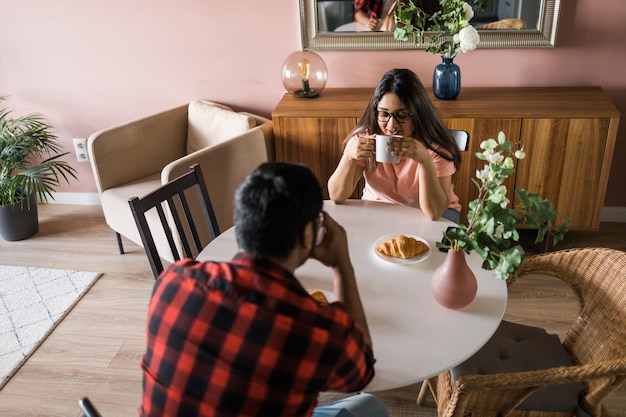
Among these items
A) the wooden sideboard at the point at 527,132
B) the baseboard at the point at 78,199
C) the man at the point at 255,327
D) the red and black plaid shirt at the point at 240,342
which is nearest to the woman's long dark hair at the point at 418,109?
the wooden sideboard at the point at 527,132

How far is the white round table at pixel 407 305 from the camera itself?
1.37 meters

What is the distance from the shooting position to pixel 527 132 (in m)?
2.73

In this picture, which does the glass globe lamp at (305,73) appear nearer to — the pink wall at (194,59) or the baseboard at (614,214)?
the pink wall at (194,59)

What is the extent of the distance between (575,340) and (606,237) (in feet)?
5.42

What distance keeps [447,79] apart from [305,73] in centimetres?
74

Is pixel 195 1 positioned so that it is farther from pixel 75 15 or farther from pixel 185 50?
pixel 75 15

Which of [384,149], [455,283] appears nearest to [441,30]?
[384,149]

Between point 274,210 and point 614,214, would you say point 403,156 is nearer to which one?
point 274,210

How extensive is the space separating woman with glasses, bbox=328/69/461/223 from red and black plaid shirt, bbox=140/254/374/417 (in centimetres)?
99

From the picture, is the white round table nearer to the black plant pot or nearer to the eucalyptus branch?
the eucalyptus branch

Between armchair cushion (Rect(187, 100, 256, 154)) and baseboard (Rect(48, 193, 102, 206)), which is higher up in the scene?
armchair cushion (Rect(187, 100, 256, 154))

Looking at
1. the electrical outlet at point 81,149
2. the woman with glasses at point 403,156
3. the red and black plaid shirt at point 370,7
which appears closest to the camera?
the woman with glasses at point 403,156

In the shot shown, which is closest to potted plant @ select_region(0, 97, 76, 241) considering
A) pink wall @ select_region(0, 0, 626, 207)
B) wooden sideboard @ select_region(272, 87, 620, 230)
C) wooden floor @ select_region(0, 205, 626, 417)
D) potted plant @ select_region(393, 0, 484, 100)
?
wooden floor @ select_region(0, 205, 626, 417)

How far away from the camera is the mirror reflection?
2.87 meters
